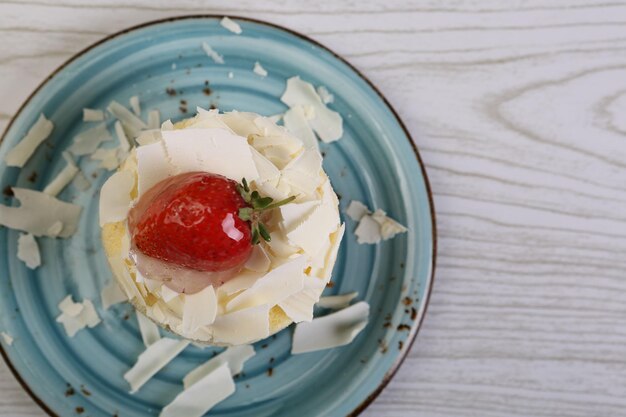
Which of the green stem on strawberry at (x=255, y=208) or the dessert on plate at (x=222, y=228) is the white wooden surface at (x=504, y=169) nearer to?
the dessert on plate at (x=222, y=228)

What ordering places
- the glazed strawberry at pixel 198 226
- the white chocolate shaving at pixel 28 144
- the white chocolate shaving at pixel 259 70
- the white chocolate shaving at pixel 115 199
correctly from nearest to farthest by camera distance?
1. the glazed strawberry at pixel 198 226
2. the white chocolate shaving at pixel 115 199
3. the white chocolate shaving at pixel 28 144
4. the white chocolate shaving at pixel 259 70

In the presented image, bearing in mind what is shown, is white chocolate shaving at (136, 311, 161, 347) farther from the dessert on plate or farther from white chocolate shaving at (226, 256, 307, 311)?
white chocolate shaving at (226, 256, 307, 311)

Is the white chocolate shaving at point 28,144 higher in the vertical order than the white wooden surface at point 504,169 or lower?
higher

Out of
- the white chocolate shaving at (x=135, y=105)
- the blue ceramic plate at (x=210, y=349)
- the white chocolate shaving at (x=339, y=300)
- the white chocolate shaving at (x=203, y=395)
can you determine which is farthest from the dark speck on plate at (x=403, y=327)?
the white chocolate shaving at (x=135, y=105)

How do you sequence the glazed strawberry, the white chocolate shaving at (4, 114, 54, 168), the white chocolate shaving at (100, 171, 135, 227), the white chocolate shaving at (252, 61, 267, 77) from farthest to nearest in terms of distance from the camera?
the white chocolate shaving at (252, 61, 267, 77) → the white chocolate shaving at (4, 114, 54, 168) → the white chocolate shaving at (100, 171, 135, 227) → the glazed strawberry

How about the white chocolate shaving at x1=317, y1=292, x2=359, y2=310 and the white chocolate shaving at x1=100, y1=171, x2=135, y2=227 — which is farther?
the white chocolate shaving at x1=317, y1=292, x2=359, y2=310

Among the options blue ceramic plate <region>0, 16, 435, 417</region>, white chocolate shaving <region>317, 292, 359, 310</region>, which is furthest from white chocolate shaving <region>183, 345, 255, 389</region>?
white chocolate shaving <region>317, 292, 359, 310</region>

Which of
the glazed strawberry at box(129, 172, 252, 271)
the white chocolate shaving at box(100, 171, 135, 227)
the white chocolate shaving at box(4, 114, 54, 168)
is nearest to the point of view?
the glazed strawberry at box(129, 172, 252, 271)
